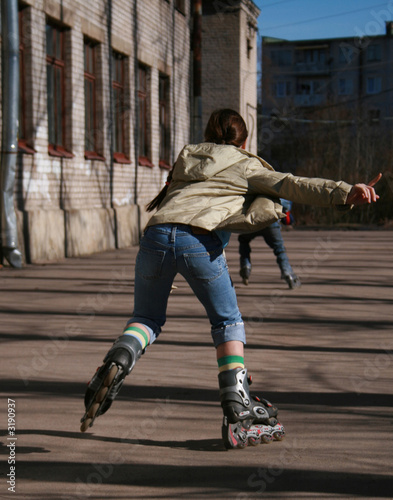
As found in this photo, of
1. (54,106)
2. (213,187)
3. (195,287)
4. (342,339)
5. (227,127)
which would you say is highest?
(54,106)

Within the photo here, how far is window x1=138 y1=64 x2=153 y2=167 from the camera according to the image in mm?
20625

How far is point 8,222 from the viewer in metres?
12.1

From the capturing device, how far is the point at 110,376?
11.4 feet

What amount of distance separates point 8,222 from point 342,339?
22.8ft

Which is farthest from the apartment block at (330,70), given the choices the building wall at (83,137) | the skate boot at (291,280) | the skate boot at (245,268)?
the skate boot at (291,280)

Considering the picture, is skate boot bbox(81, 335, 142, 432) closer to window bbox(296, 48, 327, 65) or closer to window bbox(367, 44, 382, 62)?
window bbox(367, 44, 382, 62)

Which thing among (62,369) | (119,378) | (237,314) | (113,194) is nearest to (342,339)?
(62,369)

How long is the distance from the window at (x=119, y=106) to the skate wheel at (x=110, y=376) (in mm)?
15027

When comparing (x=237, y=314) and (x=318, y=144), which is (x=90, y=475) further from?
(x=318, y=144)

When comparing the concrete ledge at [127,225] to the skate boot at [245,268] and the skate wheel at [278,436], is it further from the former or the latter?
the skate wheel at [278,436]

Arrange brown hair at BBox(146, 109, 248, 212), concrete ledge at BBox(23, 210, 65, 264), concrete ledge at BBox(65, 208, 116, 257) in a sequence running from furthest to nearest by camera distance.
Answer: concrete ledge at BBox(65, 208, 116, 257) < concrete ledge at BBox(23, 210, 65, 264) < brown hair at BBox(146, 109, 248, 212)

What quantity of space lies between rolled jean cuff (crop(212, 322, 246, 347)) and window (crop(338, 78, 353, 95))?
8512 centimetres

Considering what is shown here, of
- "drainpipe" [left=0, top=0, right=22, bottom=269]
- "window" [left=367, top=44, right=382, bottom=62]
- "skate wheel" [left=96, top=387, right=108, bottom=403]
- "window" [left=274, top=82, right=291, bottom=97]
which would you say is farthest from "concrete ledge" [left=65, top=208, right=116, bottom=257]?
"window" [left=274, top=82, right=291, bottom=97]

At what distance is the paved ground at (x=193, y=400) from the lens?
10.7ft
